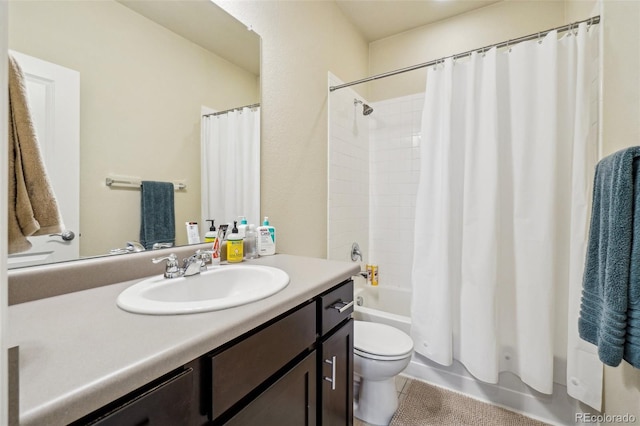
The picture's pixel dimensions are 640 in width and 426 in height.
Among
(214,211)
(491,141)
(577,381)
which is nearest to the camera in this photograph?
(214,211)

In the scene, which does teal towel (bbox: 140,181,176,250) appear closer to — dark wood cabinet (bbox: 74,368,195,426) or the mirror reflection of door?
the mirror reflection of door

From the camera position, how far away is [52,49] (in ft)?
2.49

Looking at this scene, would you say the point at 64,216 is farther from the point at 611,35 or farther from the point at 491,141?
the point at 611,35

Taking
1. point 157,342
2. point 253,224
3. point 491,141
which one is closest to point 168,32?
point 253,224

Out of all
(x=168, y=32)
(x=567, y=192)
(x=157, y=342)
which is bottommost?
(x=157, y=342)

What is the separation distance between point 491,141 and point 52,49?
5.96 ft

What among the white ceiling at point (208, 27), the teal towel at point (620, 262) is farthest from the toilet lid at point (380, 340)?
the white ceiling at point (208, 27)

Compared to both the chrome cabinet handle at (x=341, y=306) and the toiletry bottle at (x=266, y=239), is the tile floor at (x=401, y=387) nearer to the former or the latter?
the chrome cabinet handle at (x=341, y=306)

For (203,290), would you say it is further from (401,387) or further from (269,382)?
(401,387)

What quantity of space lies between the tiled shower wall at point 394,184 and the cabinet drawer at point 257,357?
5.81 ft

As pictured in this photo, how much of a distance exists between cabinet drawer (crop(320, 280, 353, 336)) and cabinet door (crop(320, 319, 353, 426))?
40 millimetres

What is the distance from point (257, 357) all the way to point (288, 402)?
0.21m

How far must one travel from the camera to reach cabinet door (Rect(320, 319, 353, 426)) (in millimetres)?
935

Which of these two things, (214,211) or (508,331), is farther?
(508,331)
